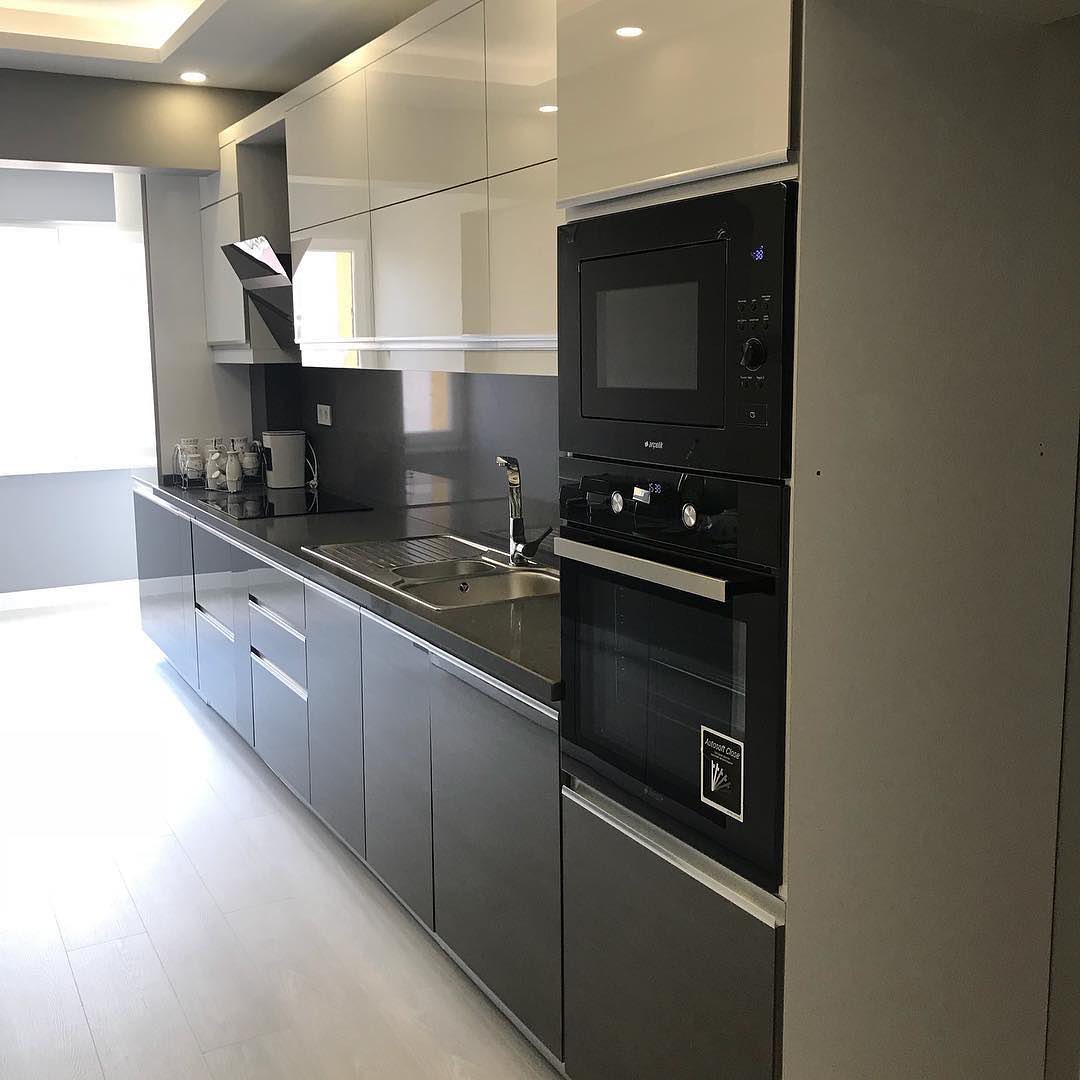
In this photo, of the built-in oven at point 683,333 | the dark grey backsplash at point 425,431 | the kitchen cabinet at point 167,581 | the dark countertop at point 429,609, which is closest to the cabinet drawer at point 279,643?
the dark countertop at point 429,609

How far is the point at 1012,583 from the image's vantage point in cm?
173

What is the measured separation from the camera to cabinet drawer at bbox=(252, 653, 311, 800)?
3.62 meters

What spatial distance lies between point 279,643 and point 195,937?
3.33 feet

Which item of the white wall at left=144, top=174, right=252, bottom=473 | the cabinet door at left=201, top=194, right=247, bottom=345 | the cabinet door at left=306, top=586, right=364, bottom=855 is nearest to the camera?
the cabinet door at left=306, top=586, right=364, bottom=855

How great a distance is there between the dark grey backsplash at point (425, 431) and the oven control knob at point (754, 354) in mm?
1687

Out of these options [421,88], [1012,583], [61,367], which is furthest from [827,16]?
[61,367]

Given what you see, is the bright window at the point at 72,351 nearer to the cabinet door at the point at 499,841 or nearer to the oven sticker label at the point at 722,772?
the cabinet door at the point at 499,841

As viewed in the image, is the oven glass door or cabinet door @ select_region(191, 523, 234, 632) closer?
the oven glass door

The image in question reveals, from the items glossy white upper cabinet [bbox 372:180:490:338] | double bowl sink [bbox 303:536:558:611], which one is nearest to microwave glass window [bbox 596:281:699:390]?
glossy white upper cabinet [bbox 372:180:490:338]

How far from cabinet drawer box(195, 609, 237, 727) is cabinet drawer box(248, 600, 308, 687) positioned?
356mm

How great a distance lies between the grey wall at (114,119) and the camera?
442cm

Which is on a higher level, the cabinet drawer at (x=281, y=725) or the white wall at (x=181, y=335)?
the white wall at (x=181, y=335)

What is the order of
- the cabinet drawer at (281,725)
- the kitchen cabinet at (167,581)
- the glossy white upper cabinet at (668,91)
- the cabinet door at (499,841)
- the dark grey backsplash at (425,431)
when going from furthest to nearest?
the kitchen cabinet at (167,581), the cabinet drawer at (281,725), the dark grey backsplash at (425,431), the cabinet door at (499,841), the glossy white upper cabinet at (668,91)

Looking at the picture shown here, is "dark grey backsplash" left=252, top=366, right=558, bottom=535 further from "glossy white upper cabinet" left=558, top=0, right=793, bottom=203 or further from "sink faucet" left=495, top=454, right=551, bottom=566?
"glossy white upper cabinet" left=558, top=0, right=793, bottom=203
